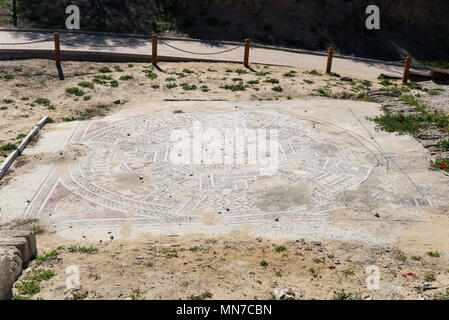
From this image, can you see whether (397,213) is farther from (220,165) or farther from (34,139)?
(34,139)

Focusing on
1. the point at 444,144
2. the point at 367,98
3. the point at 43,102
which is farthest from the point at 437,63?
the point at 43,102

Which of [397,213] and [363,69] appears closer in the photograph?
[397,213]

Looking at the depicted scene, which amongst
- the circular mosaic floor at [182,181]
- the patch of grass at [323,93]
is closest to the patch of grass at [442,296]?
the circular mosaic floor at [182,181]

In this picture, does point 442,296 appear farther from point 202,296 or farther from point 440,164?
point 440,164

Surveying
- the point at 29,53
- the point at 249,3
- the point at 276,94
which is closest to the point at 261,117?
the point at 276,94

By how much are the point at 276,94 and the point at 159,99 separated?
411cm

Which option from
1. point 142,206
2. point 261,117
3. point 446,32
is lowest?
point 142,206

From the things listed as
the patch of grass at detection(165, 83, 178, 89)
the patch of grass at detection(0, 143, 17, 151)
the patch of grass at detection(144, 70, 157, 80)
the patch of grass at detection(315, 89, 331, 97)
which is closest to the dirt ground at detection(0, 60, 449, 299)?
the patch of grass at detection(0, 143, 17, 151)

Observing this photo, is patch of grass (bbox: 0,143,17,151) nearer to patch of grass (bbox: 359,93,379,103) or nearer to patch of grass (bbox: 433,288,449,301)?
patch of grass (bbox: 433,288,449,301)

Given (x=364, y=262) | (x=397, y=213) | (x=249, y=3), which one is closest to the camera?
(x=364, y=262)

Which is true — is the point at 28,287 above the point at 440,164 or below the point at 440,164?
below

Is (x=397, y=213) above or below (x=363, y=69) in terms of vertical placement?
below
